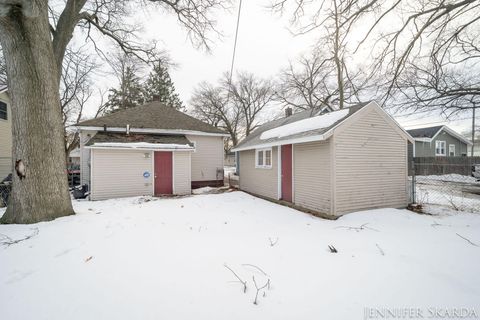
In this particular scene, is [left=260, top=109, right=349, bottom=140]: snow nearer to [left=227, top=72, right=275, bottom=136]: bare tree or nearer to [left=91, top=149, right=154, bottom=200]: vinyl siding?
[left=91, top=149, right=154, bottom=200]: vinyl siding

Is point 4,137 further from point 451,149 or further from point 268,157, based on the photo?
point 451,149

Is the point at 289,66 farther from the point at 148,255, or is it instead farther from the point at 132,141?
the point at 148,255

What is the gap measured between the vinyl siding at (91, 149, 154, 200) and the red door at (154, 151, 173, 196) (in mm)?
298

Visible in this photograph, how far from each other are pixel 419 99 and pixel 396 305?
875 cm

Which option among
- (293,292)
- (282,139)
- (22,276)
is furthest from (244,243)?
(282,139)

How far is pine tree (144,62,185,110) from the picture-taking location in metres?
29.7

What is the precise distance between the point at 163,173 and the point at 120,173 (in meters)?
2.00

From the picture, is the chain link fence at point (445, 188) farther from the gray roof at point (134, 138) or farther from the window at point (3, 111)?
the window at point (3, 111)

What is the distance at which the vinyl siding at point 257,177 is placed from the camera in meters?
9.78

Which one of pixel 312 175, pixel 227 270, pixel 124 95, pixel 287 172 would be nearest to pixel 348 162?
pixel 312 175

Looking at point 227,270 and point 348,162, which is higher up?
point 348,162

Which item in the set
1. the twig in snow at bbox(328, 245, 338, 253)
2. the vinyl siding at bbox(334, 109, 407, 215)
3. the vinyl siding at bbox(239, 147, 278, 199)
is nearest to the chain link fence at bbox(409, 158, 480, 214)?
the vinyl siding at bbox(334, 109, 407, 215)

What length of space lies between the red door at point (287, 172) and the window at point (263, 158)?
1086 millimetres

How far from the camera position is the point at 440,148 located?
912 inches
